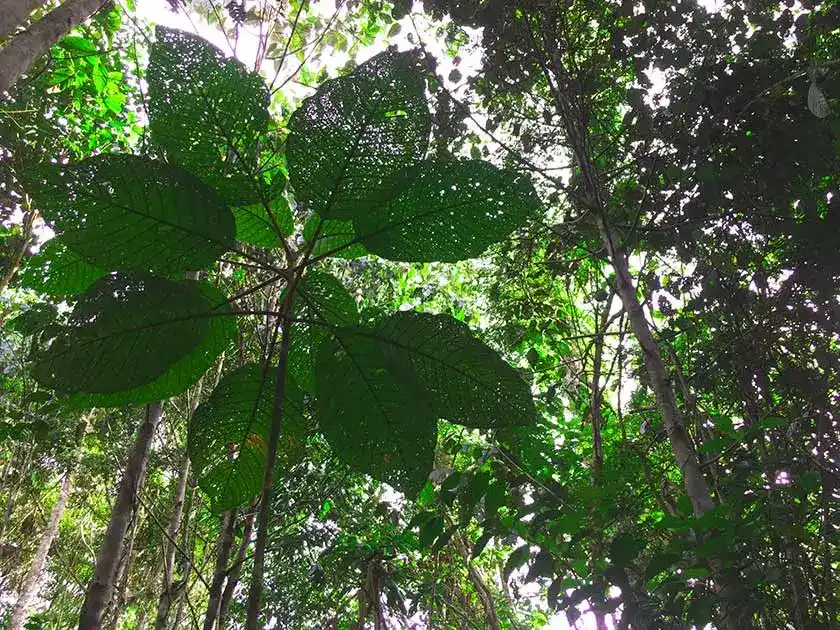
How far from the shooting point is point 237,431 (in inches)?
26.0

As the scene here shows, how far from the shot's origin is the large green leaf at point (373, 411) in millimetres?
618

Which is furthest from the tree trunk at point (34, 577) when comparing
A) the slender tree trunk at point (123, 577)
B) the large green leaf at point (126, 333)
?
the large green leaf at point (126, 333)

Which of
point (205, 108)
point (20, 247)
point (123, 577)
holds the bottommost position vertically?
point (205, 108)

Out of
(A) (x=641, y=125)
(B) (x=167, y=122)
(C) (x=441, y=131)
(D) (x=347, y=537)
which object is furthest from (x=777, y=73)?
(D) (x=347, y=537)

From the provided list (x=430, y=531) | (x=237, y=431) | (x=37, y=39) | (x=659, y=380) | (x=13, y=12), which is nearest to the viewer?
(x=237, y=431)

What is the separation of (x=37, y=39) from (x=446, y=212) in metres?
1.80

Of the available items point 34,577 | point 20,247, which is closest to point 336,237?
point 20,247

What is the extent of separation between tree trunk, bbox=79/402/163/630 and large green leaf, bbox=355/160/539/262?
2.43 ft

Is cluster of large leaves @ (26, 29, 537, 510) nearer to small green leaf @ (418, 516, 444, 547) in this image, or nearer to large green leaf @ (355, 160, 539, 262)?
large green leaf @ (355, 160, 539, 262)

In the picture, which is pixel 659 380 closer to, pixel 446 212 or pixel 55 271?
pixel 446 212

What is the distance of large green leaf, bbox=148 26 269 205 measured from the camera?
57cm

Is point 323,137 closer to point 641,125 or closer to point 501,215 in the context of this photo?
point 501,215

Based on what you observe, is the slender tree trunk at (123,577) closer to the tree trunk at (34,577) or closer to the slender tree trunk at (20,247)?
the slender tree trunk at (20,247)

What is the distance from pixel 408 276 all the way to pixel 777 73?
3.08m
